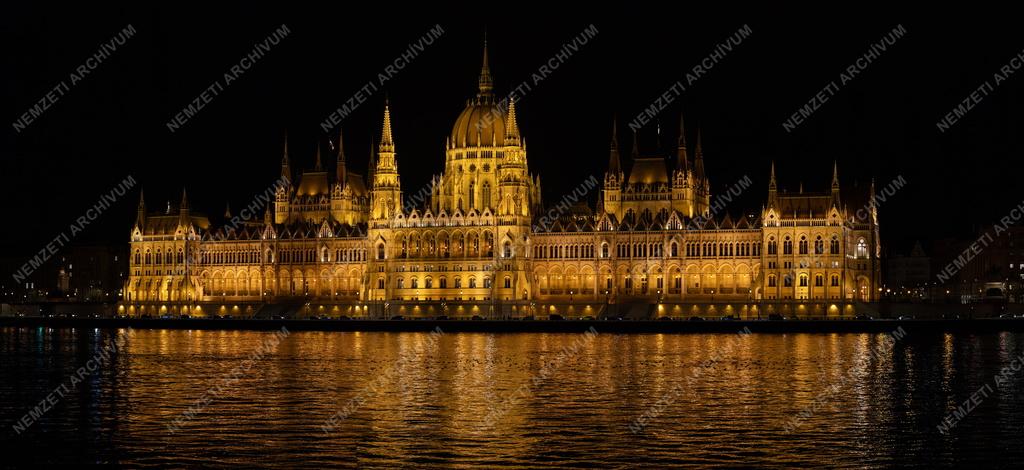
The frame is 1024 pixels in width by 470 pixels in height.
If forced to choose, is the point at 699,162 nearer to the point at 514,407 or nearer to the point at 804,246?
the point at 804,246

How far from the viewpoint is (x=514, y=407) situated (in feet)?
174

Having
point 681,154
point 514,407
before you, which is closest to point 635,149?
point 681,154

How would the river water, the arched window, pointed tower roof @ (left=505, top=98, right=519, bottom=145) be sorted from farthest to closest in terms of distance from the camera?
pointed tower roof @ (left=505, top=98, right=519, bottom=145), the arched window, the river water

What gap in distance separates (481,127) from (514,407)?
8783 centimetres

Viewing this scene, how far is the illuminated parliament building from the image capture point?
408 feet

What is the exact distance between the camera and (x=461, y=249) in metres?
133

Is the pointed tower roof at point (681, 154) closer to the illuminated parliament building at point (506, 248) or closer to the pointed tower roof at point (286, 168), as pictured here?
the illuminated parliament building at point (506, 248)

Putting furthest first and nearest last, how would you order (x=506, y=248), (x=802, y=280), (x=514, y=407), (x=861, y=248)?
(x=506, y=248), (x=861, y=248), (x=802, y=280), (x=514, y=407)

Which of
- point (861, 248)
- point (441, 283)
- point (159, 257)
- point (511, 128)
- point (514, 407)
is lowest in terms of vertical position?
point (514, 407)

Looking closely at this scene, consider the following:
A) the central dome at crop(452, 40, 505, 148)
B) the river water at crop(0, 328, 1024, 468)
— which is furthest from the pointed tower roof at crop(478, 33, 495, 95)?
the river water at crop(0, 328, 1024, 468)

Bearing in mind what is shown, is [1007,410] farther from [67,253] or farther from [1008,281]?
[67,253]

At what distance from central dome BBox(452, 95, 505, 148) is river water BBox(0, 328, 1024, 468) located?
51.2m

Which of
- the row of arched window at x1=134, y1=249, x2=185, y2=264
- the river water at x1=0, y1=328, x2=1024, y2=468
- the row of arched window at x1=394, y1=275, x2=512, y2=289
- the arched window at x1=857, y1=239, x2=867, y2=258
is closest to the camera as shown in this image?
the river water at x1=0, y1=328, x2=1024, y2=468

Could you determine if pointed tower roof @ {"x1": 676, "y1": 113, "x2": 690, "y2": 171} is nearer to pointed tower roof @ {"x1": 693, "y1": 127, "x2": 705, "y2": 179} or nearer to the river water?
pointed tower roof @ {"x1": 693, "y1": 127, "x2": 705, "y2": 179}
